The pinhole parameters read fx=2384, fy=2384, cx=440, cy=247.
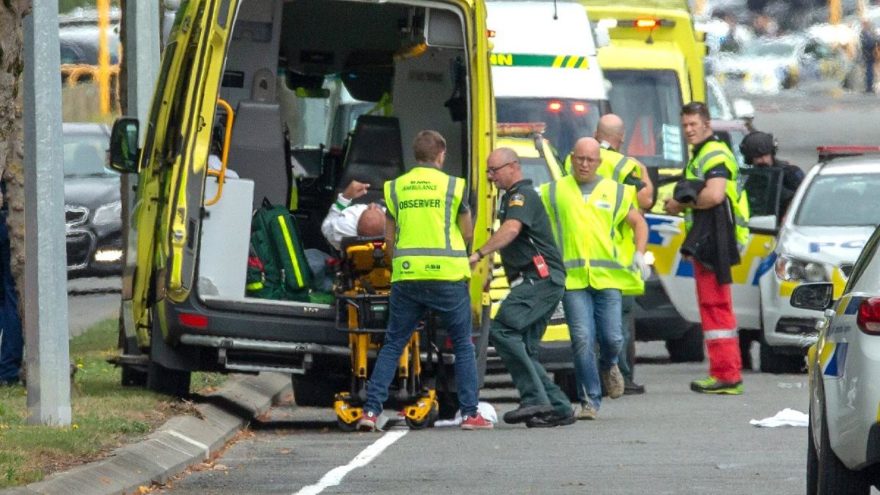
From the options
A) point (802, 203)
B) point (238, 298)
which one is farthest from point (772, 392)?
point (238, 298)

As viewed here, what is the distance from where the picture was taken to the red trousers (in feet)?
51.8

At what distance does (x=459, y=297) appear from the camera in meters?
13.1

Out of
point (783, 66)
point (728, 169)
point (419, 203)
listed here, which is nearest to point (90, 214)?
point (728, 169)

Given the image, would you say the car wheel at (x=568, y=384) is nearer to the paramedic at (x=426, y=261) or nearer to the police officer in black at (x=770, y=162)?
the paramedic at (x=426, y=261)

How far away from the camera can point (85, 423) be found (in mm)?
12258

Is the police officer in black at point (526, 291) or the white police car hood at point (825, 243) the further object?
the white police car hood at point (825, 243)

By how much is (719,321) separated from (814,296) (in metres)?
6.56

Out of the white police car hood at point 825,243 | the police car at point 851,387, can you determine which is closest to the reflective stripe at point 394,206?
the police car at point 851,387

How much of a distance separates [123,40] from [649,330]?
15.1 ft

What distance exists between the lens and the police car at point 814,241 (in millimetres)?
16625

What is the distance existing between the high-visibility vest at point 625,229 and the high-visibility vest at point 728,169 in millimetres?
387

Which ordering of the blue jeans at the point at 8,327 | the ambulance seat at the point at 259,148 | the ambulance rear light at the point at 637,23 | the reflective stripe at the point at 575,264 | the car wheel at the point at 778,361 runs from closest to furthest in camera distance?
the ambulance seat at the point at 259,148 → the reflective stripe at the point at 575,264 → the blue jeans at the point at 8,327 → the car wheel at the point at 778,361 → the ambulance rear light at the point at 637,23

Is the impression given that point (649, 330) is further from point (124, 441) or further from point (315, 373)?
point (124, 441)

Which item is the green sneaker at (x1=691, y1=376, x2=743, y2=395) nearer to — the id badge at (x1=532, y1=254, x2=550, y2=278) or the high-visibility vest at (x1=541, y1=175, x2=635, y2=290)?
the high-visibility vest at (x1=541, y1=175, x2=635, y2=290)
